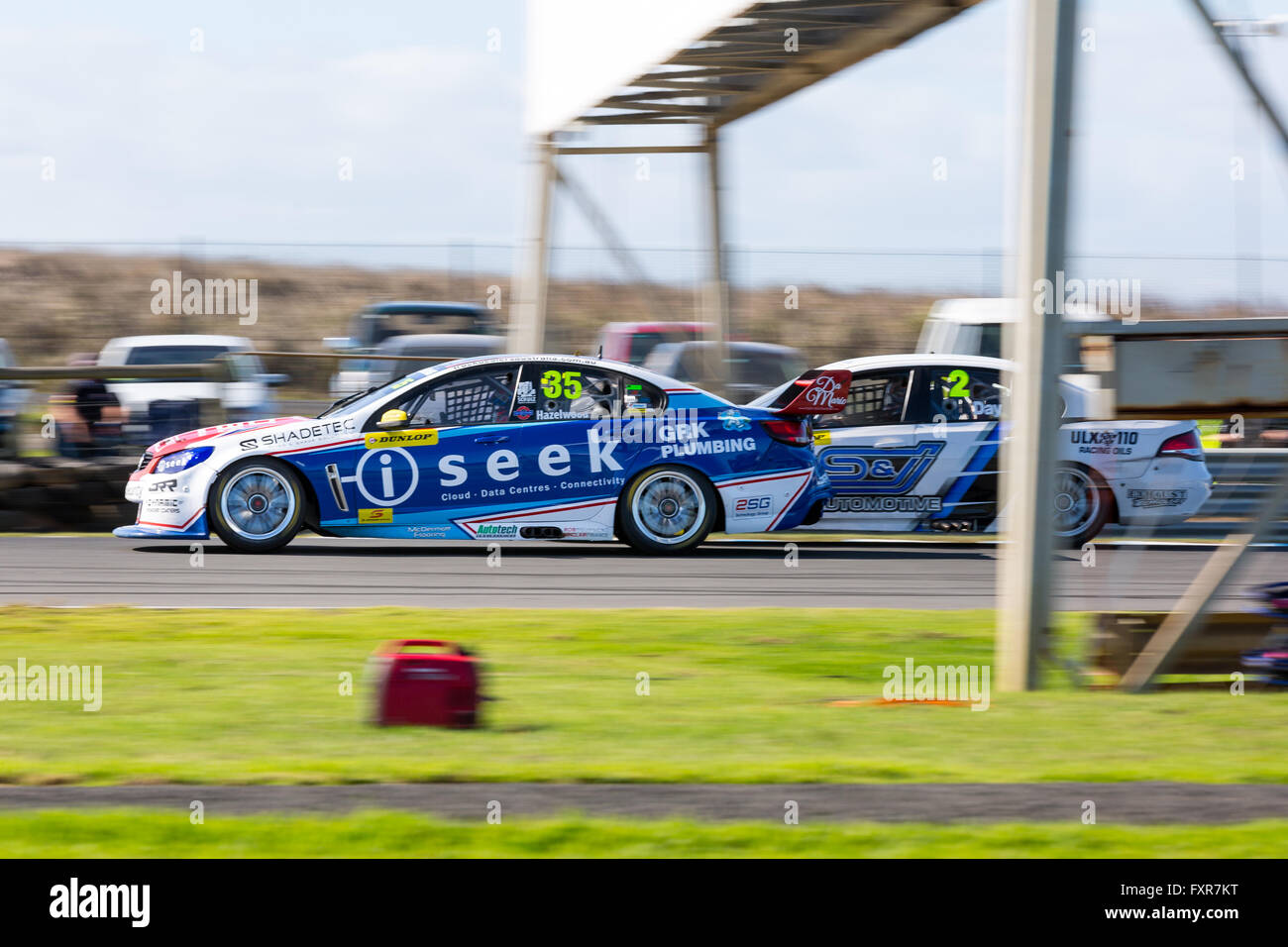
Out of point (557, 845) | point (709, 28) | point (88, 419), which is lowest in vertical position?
point (557, 845)

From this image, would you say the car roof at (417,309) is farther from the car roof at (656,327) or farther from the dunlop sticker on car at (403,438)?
the dunlop sticker on car at (403,438)

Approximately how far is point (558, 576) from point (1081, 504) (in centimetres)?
498

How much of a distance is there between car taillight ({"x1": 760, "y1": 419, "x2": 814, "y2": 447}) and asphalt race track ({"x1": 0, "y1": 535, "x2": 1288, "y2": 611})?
968 mm

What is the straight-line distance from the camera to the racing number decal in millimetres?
12008

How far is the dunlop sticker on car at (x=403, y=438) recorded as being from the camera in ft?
38.2

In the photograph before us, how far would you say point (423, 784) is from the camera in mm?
5074

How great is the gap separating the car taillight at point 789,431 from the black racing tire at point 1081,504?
8.30ft

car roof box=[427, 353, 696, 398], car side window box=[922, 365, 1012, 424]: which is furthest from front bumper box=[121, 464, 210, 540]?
car side window box=[922, 365, 1012, 424]

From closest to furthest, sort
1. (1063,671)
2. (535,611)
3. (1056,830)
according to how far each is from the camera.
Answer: (1056,830), (1063,671), (535,611)

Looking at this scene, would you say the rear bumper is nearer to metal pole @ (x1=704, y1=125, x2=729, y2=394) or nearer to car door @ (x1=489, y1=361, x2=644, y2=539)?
car door @ (x1=489, y1=361, x2=644, y2=539)

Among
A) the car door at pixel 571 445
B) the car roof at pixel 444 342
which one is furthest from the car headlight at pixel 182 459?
the car roof at pixel 444 342
